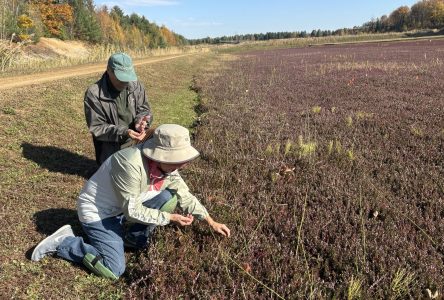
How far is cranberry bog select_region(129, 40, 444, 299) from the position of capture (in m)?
3.31

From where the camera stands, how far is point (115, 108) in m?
5.68

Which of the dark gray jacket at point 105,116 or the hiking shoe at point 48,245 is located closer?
the hiking shoe at point 48,245

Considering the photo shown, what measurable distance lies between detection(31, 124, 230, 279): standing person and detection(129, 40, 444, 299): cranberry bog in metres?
0.30

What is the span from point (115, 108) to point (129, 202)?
2.56 m

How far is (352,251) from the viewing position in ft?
11.9

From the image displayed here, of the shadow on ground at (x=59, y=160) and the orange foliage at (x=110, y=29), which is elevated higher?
the orange foliage at (x=110, y=29)

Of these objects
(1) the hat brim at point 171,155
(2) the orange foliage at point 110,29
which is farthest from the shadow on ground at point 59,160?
(2) the orange foliage at point 110,29

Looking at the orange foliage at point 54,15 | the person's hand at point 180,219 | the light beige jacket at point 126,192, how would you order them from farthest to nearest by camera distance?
the orange foliage at point 54,15
the person's hand at point 180,219
the light beige jacket at point 126,192

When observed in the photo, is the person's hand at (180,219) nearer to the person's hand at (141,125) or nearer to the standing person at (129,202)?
the standing person at (129,202)

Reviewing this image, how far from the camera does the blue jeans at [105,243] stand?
12.2 ft

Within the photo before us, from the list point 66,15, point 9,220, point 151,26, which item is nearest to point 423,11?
point 151,26

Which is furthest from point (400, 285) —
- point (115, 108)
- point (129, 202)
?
point (115, 108)

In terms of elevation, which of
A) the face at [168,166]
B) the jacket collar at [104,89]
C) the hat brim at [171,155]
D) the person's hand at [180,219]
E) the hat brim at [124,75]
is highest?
the hat brim at [124,75]

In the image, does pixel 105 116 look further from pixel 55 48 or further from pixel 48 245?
pixel 55 48
